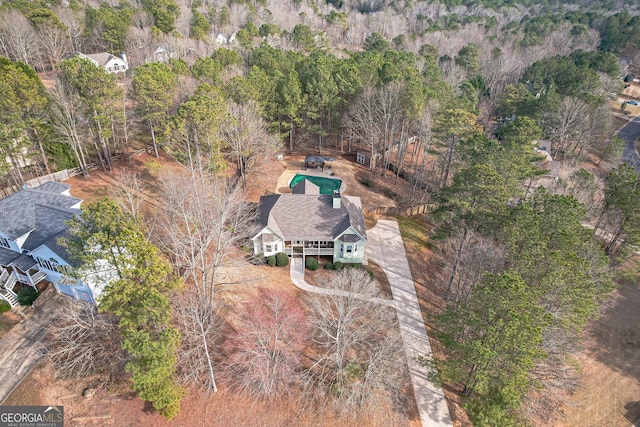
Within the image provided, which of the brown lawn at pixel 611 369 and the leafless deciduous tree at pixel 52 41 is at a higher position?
the leafless deciduous tree at pixel 52 41

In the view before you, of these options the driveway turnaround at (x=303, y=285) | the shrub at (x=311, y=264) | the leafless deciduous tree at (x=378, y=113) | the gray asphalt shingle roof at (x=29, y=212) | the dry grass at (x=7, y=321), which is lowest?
the driveway turnaround at (x=303, y=285)

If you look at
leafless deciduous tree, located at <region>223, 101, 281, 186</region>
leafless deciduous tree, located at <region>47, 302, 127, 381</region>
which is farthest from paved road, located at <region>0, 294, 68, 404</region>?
leafless deciduous tree, located at <region>223, 101, 281, 186</region>

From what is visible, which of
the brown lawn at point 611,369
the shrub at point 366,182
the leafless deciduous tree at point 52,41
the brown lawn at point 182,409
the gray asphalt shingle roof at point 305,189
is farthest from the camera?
the leafless deciduous tree at point 52,41

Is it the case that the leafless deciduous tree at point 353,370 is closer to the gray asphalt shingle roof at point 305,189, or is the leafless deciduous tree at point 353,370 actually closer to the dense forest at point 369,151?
the dense forest at point 369,151

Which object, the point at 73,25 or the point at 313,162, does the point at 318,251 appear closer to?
the point at 313,162

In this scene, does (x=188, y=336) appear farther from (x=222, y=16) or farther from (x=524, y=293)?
(x=222, y=16)

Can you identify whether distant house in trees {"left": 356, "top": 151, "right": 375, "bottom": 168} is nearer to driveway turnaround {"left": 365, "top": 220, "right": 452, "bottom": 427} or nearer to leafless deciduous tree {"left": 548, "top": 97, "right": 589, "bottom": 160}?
driveway turnaround {"left": 365, "top": 220, "right": 452, "bottom": 427}

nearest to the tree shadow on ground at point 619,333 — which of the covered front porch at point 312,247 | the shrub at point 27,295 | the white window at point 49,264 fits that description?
the covered front porch at point 312,247
